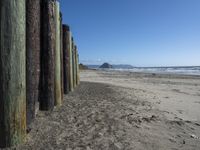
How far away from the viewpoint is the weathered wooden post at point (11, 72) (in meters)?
2.77

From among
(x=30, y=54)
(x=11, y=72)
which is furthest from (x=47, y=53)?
(x=11, y=72)

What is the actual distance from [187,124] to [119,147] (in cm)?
212

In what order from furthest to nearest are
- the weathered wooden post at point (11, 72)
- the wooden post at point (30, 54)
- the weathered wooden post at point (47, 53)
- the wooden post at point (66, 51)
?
the wooden post at point (66, 51)
the weathered wooden post at point (47, 53)
the wooden post at point (30, 54)
the weathered wooden post at point (11, 72)

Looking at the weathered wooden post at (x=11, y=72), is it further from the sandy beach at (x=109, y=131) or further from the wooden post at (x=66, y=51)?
the wooden post at (x=66, y=51)

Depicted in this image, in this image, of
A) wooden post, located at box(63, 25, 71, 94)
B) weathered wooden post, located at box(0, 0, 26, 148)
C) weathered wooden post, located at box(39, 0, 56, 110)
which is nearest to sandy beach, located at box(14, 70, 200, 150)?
weathered wooden post, located at box(0, 0, 26, 148)

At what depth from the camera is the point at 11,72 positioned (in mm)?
2832

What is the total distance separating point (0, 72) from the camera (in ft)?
9.14

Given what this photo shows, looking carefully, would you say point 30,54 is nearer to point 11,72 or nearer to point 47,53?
point 11,72

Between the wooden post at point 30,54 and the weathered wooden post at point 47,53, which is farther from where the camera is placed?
the weathered wooden post at point 47,53

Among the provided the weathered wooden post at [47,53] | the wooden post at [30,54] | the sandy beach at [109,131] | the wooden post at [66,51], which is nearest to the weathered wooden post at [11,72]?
the sandy beach at [109,131]

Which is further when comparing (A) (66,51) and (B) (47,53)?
(A) (66,51)

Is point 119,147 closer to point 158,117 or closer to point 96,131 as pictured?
point 96,131

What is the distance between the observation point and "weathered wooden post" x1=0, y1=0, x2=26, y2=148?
277 cm

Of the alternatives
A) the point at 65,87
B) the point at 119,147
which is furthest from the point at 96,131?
the point at 65,87
